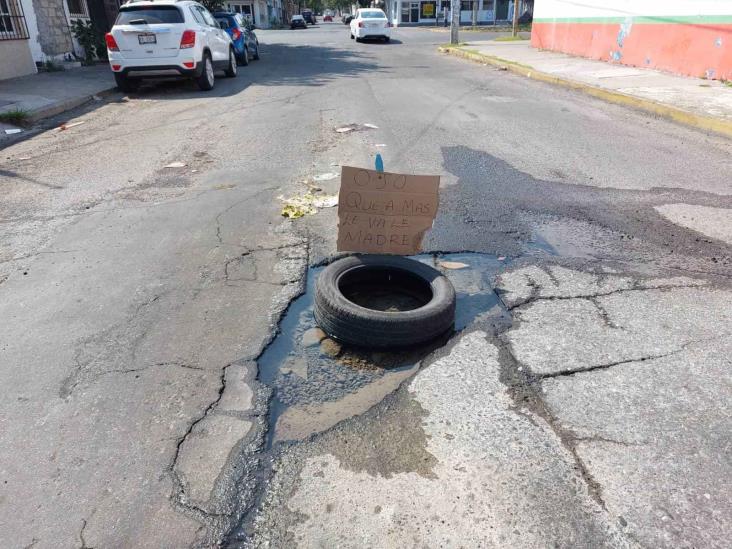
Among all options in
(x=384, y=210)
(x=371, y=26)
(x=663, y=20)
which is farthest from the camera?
(x=371, y=26)

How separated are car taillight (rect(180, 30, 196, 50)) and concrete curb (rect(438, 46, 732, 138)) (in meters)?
8.74

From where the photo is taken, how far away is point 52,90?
12.5m

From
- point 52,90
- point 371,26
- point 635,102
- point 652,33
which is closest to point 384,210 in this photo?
point 635,102

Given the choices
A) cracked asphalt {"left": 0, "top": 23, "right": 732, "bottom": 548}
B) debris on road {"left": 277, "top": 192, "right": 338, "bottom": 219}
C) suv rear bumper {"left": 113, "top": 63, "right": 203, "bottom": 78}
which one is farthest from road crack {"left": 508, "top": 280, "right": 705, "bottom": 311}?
suv rear bumper {"left": 113, "top": 63, "right": 203, "bottom": 78}

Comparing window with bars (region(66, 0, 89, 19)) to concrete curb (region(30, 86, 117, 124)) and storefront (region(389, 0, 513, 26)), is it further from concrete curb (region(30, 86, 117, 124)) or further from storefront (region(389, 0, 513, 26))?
storefront (region(389, 0, 513, 26))

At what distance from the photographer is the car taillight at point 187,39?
11766mm

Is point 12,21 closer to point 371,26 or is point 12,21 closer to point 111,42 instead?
point 111,42

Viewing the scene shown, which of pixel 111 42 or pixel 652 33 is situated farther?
pixel 652 33

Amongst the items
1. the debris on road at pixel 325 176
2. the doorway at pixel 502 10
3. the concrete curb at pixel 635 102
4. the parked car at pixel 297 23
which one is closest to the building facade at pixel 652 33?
the concrete curb at pixel 635 102

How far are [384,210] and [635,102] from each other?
9.02 meters

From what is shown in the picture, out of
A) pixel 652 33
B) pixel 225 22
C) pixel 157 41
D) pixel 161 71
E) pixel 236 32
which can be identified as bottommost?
pixel 161 71

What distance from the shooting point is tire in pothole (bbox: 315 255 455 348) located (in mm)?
3027

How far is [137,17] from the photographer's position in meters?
11.8

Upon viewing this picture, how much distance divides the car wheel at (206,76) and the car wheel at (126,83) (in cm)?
159
